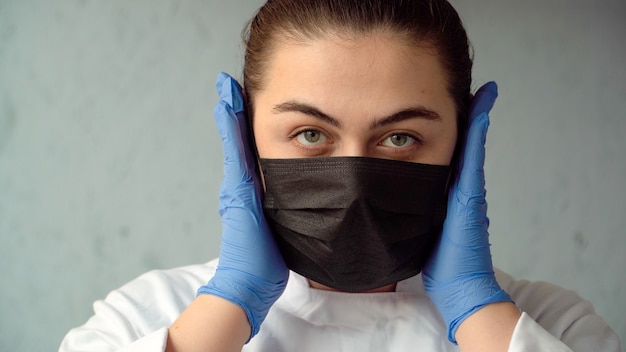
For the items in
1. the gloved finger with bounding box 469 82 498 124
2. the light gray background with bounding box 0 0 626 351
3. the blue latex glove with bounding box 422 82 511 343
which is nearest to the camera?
the blue latex glove with bounding box 422 82 511 343

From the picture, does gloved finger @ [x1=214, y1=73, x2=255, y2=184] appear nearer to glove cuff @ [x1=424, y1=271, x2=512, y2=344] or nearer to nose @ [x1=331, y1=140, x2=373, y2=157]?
nose @ [x1=331, y1=140, x2=373, y2=157]

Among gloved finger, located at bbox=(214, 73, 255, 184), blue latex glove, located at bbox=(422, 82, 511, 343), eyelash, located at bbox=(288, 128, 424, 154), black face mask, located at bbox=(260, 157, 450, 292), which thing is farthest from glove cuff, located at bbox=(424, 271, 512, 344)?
gloved finger, located at bbox=(214, 73, 255, 184)

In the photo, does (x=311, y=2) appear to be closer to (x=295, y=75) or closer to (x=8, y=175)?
(x=295, y=75)

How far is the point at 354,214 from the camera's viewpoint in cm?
138

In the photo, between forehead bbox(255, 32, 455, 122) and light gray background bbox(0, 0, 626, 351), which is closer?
forehead bbox(255, 32, 455, 122)

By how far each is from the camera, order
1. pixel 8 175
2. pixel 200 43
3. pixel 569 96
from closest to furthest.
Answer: pixel 8 175 < pixel 200 43 < pixel 569 96

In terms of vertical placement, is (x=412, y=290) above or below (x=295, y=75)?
below

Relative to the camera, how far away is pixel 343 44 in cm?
140

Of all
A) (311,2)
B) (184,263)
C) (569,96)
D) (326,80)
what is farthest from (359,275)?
(569,96)

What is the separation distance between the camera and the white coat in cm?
155

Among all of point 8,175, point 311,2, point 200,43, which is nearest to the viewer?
point 311,2

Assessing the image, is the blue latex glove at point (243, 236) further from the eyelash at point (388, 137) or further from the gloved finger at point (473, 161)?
the gloved finger at point (473, 161)

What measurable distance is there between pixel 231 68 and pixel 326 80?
122cm

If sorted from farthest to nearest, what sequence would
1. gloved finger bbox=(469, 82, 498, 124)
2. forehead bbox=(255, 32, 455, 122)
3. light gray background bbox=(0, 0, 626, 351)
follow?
light gray background bbox=(0, 0, 626, 351)
gloved finger bbox=(469, 82, 498, 124)
forehead bbox=(255, 32, 455, 122)
